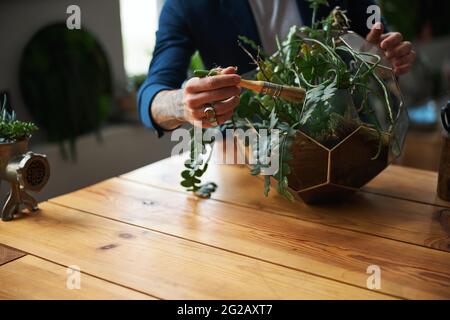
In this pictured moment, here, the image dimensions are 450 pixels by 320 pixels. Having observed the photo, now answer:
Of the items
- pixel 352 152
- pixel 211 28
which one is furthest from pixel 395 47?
pixel 211 28

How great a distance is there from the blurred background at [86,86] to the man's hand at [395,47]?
35.5 inches

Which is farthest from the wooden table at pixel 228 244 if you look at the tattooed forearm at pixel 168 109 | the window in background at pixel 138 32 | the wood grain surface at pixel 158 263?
the window in background at pixel 138 32

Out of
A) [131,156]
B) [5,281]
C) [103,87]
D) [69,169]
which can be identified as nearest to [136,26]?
[103,87]

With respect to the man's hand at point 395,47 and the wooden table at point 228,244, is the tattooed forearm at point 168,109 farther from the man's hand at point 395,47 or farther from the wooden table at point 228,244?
the man's hand at point 395,47

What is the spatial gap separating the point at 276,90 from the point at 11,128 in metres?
0.50

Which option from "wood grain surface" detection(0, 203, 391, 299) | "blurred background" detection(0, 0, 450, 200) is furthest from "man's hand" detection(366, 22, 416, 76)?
"blurred background" detection(0, 0, 450, 200)

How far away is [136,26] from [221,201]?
2108mm

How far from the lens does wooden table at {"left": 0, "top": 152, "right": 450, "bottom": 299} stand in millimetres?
733

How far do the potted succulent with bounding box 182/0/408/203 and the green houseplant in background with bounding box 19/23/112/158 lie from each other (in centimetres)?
148

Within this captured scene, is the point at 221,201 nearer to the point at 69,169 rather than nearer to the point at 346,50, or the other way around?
the point at 346,50

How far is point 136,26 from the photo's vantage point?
115 inches

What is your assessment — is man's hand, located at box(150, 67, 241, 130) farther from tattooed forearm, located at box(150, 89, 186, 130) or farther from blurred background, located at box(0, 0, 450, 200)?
blurred background, located at box(0, 0, 450, 200)

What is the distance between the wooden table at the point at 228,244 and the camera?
733 mm

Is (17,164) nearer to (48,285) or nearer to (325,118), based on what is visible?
(48,285)
